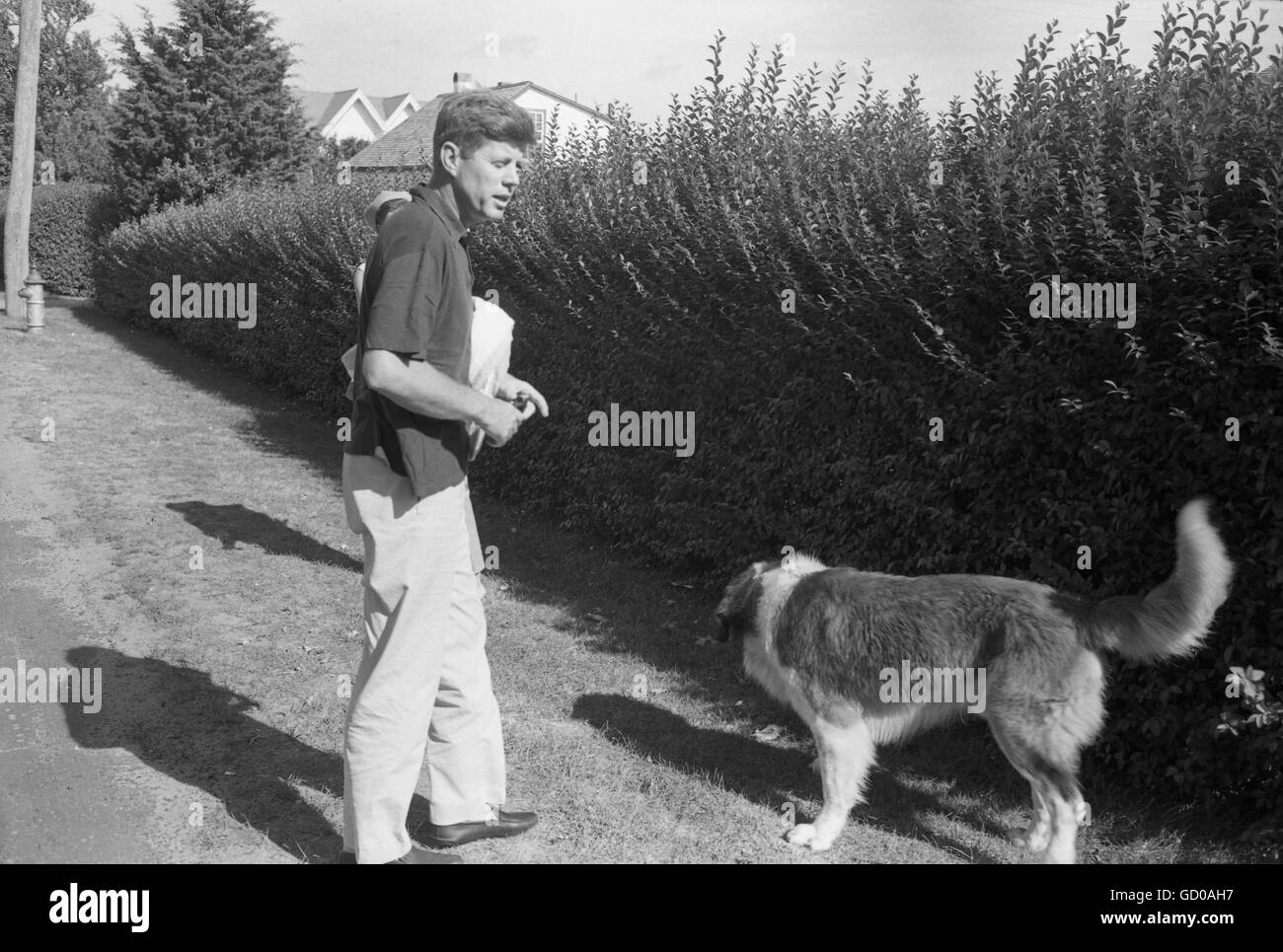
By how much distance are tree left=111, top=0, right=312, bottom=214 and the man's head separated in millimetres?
29894

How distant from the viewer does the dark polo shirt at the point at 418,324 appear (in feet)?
11.4

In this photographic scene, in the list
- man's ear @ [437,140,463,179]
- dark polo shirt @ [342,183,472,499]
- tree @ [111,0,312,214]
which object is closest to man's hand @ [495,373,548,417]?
dark polo shirt @ [342,183,472,499]

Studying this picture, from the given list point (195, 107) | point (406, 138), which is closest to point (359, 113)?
point (406, 138)

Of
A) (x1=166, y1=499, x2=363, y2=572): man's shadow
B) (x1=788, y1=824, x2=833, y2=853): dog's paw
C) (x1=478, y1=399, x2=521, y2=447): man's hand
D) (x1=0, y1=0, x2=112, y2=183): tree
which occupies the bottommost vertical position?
(x1=788, y1=824, x2=833, y2=853): dog's paw

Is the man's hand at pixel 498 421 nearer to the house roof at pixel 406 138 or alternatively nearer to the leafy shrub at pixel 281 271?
the leafy shrub at pixel 281 271

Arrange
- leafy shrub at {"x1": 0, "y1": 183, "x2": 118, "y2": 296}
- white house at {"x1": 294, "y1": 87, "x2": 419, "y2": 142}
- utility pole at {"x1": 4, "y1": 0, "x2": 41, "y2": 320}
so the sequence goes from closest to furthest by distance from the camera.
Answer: utility pole at {"x1": 4, "y1": 0, "x2": 41, "y2": 320}, leafy shrub at {"x1": 0, "y1": 183, "x2": 118, "y2": 296}, white house at {"x1": 294, "y1": 87, "x2": 419, "y2": 142}

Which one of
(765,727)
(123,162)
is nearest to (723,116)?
(765,727)

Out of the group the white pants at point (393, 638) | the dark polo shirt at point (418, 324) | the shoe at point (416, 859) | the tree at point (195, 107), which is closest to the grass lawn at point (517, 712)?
the shoe at point (416, 859)

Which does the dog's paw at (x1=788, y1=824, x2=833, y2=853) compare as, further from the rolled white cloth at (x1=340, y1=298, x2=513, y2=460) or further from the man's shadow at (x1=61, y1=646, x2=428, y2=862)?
the rolled white cloth at (x1=340, y1=298, x2=513, y2=460)

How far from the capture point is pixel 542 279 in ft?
32.3

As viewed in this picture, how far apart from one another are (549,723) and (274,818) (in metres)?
1.57

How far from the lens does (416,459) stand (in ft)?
12.0

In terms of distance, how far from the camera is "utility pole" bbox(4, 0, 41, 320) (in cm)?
2606

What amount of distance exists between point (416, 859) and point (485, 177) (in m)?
2.40
